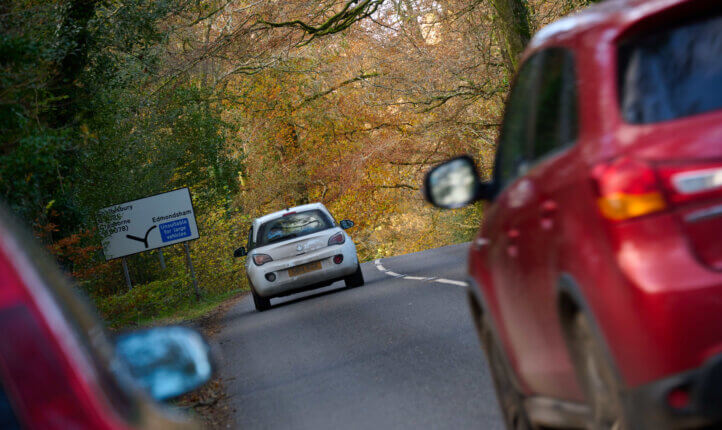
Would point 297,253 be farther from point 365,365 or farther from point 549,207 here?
point 549,207

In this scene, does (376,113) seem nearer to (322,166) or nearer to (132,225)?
(322,166)

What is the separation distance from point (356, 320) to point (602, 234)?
446 inches

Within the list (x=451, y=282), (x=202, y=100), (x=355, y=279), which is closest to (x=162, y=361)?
(x=451, y=282)

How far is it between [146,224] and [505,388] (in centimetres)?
2110

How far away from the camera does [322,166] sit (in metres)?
53.4

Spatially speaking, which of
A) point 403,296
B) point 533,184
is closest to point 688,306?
point 533,184

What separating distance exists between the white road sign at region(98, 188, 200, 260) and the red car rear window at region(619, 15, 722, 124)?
21.7 metres

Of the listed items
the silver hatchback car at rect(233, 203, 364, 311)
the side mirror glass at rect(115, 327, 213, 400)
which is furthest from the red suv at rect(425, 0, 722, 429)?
the silver hatchback car at rect(233, 203, 364, 311)

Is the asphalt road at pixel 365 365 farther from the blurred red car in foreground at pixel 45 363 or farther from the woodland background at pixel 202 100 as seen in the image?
the blurred red car in foreground at pixel 45 363

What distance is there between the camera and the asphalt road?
772 centimetres

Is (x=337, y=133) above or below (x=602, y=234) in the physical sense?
above

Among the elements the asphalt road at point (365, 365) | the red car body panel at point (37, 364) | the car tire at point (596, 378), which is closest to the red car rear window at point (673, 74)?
the car tire at point (596, 378)

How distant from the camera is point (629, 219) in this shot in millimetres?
3213

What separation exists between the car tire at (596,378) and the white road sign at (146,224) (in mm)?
21273
